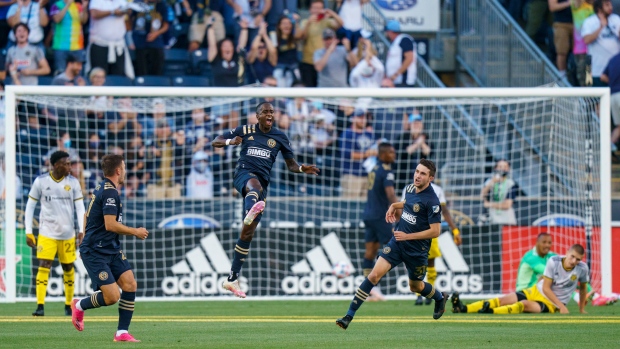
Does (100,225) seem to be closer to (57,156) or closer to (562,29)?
(57,156)

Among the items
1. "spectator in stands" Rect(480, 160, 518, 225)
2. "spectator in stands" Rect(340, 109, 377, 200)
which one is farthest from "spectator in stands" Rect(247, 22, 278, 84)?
"spectator in stands" Rect(480, 160, 518, 225)

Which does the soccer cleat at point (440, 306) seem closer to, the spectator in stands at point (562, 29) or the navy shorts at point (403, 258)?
the navy shorts at point (403, 258)

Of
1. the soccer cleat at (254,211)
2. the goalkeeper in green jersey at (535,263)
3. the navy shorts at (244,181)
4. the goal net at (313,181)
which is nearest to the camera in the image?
the soccer cleat at (254,211)

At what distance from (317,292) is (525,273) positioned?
4.05 metres

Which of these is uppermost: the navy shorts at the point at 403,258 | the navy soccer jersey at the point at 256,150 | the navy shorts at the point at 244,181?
the navy soccer jersey at the point at 256,150

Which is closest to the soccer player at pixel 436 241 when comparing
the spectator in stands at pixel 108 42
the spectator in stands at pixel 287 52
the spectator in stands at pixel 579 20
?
the spectator in stands at pixel 287 52

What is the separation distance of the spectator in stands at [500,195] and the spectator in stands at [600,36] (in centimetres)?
480

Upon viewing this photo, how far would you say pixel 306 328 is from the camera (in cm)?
1255

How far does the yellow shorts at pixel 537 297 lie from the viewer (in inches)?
599

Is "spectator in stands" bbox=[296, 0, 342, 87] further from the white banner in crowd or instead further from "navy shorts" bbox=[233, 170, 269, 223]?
"navy shorts" bbox=[233, 170, 269, 223]

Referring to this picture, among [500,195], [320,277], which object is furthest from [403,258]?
[500,195]

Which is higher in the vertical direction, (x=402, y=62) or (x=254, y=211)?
(x=402, y=62)

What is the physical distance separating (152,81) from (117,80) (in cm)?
74

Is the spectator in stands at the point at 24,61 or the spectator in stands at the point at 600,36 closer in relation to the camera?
the spectator in stands at the point at 24,61
